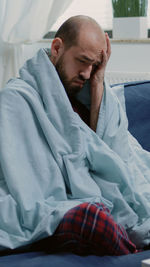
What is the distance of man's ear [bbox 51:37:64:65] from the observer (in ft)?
6.50

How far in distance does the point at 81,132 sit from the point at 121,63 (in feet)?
5.54

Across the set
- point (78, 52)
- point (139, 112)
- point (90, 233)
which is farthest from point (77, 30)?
point (90, 233)

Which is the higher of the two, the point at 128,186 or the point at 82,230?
the point at 82,230

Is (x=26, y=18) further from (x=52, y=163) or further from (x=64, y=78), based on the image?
(x=52, y=163)

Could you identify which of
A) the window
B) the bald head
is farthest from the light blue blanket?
the window

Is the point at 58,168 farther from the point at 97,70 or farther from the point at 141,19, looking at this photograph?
the point at 141,19

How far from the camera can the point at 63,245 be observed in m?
1.49

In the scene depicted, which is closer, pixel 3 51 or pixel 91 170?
pixel 91 170

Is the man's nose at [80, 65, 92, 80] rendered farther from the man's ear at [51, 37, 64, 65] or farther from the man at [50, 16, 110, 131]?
the man's ear at [51, 37, 64, 65]

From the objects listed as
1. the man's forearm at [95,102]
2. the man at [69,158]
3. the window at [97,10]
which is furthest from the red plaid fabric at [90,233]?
the window at [97,10]

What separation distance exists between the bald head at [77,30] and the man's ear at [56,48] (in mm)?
19

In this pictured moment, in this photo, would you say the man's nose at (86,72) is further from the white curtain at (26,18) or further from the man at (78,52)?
the white curtain at (26,18)

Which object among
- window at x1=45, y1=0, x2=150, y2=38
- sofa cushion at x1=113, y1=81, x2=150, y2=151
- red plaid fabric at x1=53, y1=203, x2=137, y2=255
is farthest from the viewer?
window at x1=45, y1=0, x2=150, y2=38

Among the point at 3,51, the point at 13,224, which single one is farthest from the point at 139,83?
the point at 3,51
